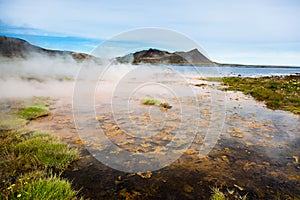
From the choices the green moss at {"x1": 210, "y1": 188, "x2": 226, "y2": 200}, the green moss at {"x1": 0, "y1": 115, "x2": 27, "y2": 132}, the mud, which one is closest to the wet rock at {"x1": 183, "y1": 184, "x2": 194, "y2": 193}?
the mud

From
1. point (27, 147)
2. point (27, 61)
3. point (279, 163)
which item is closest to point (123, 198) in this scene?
point (27, 147)

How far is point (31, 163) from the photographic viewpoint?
17.2 feet

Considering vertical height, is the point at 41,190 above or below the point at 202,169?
above

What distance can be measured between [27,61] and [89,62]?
10193 millimetres

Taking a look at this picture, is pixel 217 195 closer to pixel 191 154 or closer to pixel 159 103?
pixel 191 154

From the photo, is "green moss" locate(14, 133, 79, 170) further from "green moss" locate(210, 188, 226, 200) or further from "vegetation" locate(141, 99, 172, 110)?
"vegetation" locate(141, 99, 172, 110)

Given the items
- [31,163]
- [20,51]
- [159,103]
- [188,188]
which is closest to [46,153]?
[31,163]

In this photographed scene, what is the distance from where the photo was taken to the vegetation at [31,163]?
384 cm

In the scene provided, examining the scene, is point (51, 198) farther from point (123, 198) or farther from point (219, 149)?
point (219, 149)

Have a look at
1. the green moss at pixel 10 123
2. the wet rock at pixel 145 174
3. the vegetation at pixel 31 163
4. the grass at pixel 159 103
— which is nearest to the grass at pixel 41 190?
the vegetation at pixel 31 163

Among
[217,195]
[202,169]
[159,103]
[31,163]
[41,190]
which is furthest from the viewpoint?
[159,103]

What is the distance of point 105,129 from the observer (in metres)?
8.24

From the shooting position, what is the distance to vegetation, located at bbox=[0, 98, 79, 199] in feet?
12.6

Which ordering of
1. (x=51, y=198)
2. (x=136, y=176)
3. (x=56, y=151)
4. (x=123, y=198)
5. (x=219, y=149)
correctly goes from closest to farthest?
(x=51, y=198) → (x=123, y=198) → (x=136, y=176) → (x=56, y=151) → (x=219, y=149)
